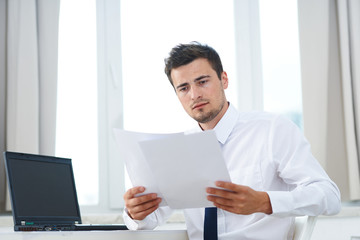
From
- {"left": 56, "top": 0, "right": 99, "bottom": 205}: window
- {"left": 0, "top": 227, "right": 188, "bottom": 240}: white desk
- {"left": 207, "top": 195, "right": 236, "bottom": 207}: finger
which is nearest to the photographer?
{"left": 0, "top": 227, "right": 188, "bottom": 240}: white desk

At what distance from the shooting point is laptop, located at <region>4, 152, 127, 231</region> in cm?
154

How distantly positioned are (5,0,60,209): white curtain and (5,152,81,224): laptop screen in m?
0.92

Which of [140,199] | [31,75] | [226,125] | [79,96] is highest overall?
[31,75]

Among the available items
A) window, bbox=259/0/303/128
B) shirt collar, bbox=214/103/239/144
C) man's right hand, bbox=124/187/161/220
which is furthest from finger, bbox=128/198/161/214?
window, bbox=259/0/303/128

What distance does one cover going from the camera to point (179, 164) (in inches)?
50.2

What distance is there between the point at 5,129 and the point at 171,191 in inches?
66.4

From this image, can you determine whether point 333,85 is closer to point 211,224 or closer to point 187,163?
point 211,224

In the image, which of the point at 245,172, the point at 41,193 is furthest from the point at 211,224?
the point at 41,193

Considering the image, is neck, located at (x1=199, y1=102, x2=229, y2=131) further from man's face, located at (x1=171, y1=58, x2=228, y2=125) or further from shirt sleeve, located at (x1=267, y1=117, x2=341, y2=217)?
shirt sleeve, located at (x1=267, y1=117, x2=341, y2=217)

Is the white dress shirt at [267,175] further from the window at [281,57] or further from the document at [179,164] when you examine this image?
the window at [281,57]

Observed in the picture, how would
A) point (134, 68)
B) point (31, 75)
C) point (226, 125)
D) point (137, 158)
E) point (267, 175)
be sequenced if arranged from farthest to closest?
point (134, 68) < point (31, 75) < point (226, 125) < point (267, 175) < point (137, 158)

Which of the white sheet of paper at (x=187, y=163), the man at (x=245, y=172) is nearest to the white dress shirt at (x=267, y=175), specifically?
the man at (x=245, y=172)

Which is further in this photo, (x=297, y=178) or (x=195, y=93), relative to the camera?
(x=195, y=93)

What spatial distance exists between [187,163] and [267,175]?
47 cm
